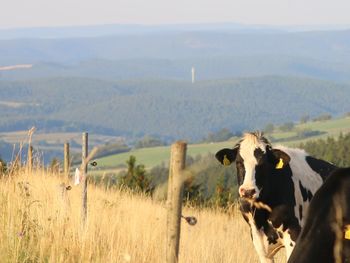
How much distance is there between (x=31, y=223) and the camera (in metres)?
11.2

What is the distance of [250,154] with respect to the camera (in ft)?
35.7

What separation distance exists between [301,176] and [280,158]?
0.38 m

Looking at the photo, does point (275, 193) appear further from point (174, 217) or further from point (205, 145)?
point (205, 145)

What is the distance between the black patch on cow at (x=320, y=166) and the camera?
445 inches

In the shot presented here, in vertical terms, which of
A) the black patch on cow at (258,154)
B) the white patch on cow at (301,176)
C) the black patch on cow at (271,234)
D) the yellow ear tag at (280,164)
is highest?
the black patch on cow at (258,154)

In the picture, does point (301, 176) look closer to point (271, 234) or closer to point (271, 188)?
point (271, 188)

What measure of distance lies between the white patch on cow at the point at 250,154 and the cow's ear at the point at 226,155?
161 millimetres

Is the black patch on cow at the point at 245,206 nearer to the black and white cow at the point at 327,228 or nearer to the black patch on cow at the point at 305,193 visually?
the black patch on cow at the point at 305,193

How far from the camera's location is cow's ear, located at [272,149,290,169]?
1088 cm

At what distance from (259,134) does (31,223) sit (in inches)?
118

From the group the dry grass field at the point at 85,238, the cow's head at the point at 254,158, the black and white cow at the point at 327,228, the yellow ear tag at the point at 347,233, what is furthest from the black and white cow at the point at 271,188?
the yellow ear tag at the point at 347,233

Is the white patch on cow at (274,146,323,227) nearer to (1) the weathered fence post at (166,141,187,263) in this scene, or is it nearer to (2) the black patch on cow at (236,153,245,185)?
(2) the black patch on cow at (236,153,245,185)

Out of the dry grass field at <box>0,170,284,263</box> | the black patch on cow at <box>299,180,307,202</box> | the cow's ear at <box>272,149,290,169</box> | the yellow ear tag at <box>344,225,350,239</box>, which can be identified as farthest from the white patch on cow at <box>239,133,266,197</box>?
the yellow ear tag at <box>344,225,350,239</box>

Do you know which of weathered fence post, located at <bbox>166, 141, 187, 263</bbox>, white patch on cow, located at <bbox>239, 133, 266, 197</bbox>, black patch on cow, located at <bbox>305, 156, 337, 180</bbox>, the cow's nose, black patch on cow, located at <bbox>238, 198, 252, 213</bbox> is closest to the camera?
weathered fence post, located at <bbox>166, 141, 187, 263</bbox>
